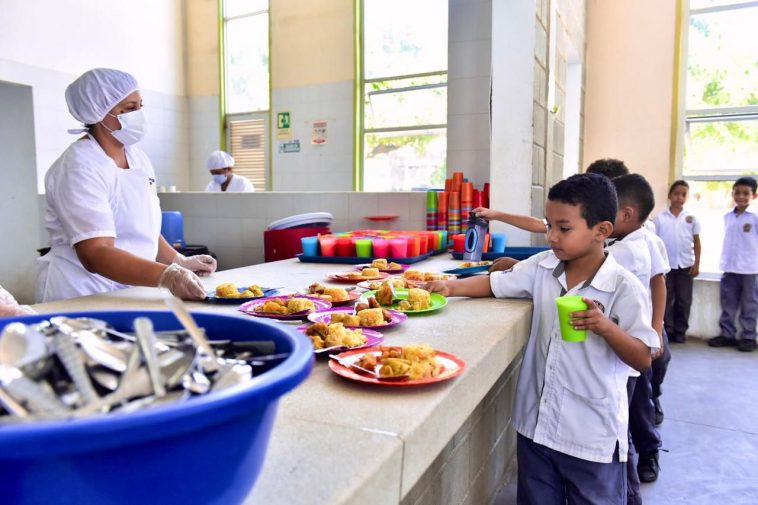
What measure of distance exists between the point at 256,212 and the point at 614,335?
3624 mm

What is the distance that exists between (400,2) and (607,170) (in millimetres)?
4957

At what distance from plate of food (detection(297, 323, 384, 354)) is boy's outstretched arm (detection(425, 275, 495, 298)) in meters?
0.61

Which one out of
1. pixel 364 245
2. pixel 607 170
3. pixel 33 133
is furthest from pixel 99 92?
pixel 33 133

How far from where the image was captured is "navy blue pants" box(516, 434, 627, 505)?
66.1 inches

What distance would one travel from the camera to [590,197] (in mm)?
1655

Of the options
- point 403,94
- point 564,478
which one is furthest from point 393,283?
point 403,94

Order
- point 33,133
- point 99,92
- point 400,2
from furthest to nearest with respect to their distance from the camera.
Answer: point 400,2
point 33,133
point 99,92

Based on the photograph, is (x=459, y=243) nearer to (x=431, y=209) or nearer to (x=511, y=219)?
(x=511, y=219)

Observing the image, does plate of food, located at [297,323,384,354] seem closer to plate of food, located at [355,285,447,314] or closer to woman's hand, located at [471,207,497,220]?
plate of food, located at [355,285,447,314]

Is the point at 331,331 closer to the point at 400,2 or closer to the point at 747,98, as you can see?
the point at 747,98

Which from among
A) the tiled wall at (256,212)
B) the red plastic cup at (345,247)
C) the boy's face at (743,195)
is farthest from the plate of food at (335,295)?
the boy's face at (743,195)

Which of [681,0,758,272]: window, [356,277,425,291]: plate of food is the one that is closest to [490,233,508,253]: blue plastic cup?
[356,277,425,291]: plate of food

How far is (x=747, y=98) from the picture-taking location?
18.4 feet

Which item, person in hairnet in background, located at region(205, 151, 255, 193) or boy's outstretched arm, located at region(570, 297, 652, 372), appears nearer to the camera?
boy's outstretched arm, located at region(570, 297, 652, 372)
